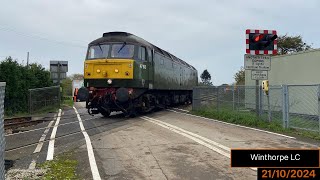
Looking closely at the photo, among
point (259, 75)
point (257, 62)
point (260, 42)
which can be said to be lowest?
point (259, 75)

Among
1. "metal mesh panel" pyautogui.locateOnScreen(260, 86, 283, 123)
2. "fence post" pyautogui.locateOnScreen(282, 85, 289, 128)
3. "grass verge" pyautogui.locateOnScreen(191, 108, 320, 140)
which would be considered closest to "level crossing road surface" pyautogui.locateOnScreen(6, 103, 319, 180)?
"grass verge" pyautogui.locateOnScreen(191, 108, 320, 140)

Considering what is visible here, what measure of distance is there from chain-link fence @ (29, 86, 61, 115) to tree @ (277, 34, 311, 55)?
23.3 meters

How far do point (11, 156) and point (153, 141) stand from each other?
141 inches

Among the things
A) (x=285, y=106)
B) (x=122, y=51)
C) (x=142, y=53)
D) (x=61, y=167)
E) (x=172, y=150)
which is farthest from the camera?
(x=142, y=53)

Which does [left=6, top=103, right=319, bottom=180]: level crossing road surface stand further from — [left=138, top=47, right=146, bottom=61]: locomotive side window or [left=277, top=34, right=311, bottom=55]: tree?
[left=277, top=34, right=311, bottom=55]: tree

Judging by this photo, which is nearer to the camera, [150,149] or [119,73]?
[150,149]

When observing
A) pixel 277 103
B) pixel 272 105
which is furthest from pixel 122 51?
pixel 277 103

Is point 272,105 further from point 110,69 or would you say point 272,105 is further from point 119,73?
point 110,69

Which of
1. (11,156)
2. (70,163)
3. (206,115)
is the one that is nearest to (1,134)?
(70,163)

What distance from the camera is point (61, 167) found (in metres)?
7.71

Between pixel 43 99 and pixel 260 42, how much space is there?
18.9 m

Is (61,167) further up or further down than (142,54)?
further down

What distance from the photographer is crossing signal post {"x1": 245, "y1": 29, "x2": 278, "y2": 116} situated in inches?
620

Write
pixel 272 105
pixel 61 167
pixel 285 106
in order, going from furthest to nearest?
pixel 272 105 < pixel 285 106 < pixel 61 167
